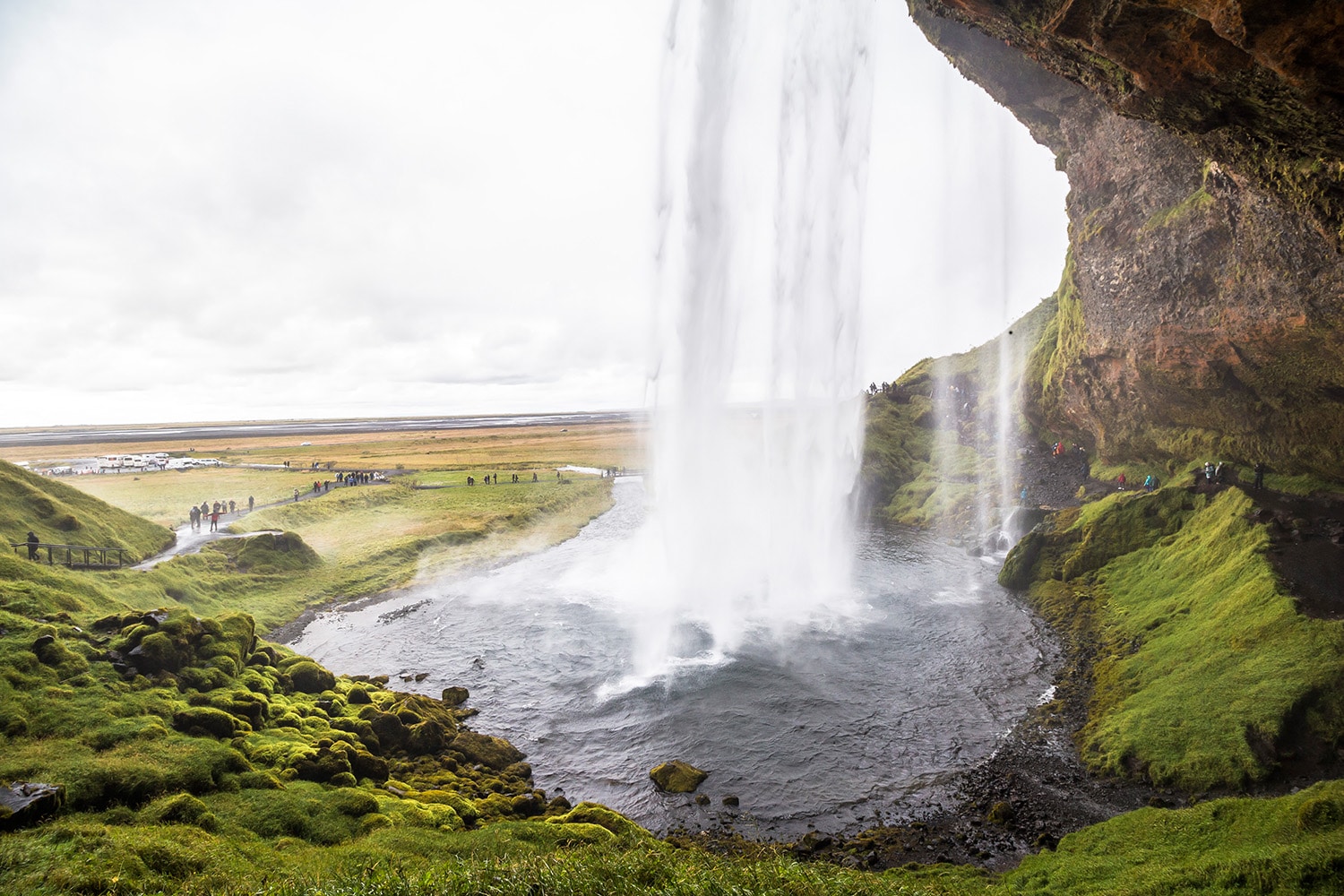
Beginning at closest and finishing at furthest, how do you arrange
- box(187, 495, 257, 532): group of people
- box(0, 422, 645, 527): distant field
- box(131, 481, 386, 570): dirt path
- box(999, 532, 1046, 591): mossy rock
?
box(999, 532, 1046, 591): mossy rock, box(131, 481, 386, 570): dirt path, box(187, 495, 257, 532): group of people, box(0, 422, 645, 527): distant field

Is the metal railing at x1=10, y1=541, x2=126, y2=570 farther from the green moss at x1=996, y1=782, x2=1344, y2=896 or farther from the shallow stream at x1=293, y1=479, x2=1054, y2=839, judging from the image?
the green moss at x1=996, y1=782, x2=1344, y2=896

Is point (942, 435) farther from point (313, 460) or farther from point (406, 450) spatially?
point (406, 450)

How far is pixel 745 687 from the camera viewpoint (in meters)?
28.7

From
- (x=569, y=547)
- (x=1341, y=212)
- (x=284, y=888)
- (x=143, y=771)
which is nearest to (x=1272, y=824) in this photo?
(x=1341, y=212)

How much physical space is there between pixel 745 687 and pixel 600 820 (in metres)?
11.4

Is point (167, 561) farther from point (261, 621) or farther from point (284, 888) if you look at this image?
point (284, 888)

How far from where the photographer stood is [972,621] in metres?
35.7

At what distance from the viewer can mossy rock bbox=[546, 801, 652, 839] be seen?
Result: 18.1 metres

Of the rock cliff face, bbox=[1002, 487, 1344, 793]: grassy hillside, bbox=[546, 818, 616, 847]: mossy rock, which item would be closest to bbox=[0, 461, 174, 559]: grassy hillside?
bbox=[546, 818, 616, 847]: mossy rock

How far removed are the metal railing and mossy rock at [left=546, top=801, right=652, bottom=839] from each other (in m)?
31.3

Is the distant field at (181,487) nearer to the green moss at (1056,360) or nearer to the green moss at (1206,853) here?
the green moss at (1206,853)

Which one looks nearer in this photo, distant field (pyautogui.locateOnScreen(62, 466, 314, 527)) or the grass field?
distant field (pyautogui.locateOnScreen(62, 466, 314, 527))

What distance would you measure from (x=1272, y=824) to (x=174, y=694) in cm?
2999

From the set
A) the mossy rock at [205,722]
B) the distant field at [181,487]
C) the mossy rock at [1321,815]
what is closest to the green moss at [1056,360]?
the mossy rock at [1321,815]
